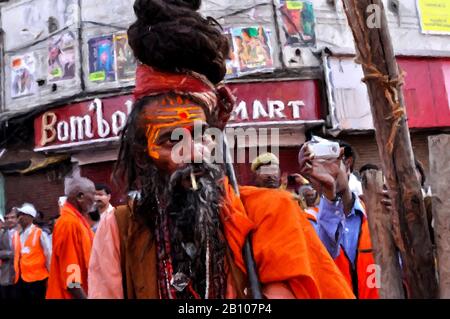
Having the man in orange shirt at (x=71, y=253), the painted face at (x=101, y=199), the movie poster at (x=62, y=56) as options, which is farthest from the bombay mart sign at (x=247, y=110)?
the man in orange shirt at (x=71, y=253)

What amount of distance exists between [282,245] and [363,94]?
7.17m

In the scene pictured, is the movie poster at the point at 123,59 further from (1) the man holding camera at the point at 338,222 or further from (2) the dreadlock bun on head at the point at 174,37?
(2) the dreadlock bun on head at the point at 174,37

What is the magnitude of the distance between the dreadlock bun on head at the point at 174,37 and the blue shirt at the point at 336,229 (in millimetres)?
1130

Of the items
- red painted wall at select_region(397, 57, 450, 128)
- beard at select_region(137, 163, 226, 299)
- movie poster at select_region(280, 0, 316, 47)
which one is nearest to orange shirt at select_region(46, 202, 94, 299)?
beard at select_region(137, 163, 226, 299)

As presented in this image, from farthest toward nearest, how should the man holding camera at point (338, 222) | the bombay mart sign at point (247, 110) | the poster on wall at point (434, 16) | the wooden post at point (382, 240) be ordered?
the bombay mart sign at point (247, 110) < the poster on wall at point (434, 16) < the man holding camera at point (338, 222) < the wooden post at point (382, 240)

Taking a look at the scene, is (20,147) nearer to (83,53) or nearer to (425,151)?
(83,53)

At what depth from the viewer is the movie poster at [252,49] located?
28.3 feet

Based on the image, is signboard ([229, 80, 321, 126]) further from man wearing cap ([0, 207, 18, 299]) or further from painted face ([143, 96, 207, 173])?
painted face ([143, 96, 207, 173])

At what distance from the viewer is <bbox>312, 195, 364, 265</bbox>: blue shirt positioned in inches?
118

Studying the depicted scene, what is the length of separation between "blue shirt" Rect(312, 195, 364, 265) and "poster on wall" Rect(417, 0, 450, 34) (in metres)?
4.43

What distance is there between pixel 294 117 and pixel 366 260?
226 inches

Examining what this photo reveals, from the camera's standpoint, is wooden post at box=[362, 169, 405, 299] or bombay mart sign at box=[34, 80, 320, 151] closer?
wooden post at box=[362, 169, 405, 299]

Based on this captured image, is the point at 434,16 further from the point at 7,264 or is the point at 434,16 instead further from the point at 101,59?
the point at 7,264

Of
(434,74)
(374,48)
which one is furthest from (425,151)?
(374,48)
